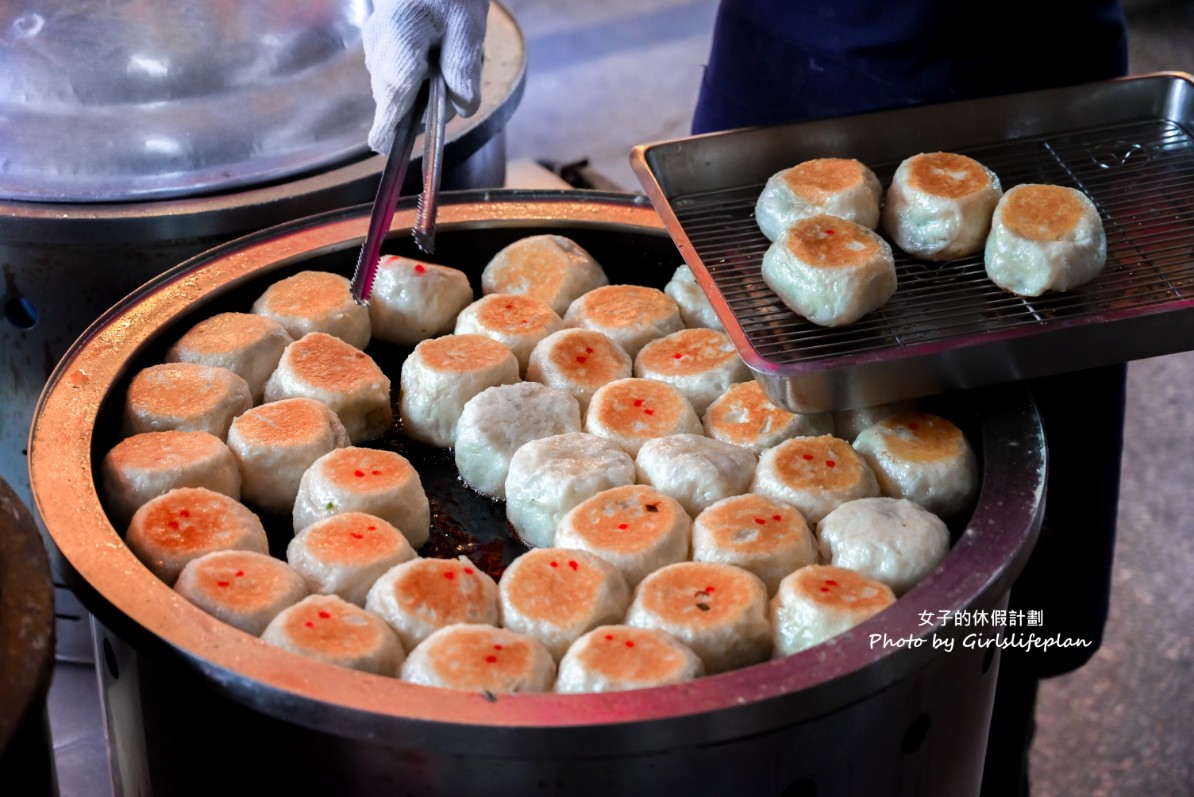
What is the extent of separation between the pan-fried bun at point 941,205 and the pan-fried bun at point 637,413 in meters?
0.44

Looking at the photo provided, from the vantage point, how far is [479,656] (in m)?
1.32

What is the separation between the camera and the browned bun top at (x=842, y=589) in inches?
55.0

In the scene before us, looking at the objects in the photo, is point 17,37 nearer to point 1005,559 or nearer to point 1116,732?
point 1005,559

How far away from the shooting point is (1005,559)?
1.40 metres

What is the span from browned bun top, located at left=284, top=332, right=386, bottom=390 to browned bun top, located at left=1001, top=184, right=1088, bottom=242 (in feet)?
3.15

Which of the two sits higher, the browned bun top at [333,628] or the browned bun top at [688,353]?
the browned bun top at [688,353]

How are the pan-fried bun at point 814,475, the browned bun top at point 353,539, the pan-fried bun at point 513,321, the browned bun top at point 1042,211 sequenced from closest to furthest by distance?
the browned bun top at point 353,539 < the pan-fried bun at point 814,475 < the browned bun top at point 1042,211 < the pan-fried bun at point 513,321

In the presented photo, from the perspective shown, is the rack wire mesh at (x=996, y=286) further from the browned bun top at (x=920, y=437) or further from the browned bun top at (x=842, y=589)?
the browned bun top at (x=842, y=589)

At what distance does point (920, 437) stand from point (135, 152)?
4.56ft

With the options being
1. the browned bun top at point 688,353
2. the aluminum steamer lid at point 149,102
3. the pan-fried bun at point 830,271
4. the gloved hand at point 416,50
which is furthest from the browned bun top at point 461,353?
the aluminum steamer lid at point 149,102

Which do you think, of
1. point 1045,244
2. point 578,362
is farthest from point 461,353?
point 1045,244

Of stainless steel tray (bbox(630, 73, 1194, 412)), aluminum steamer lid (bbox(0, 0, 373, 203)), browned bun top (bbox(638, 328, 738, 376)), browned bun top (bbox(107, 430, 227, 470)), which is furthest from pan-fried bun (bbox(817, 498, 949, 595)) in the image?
aluminum steamer lid (bbox(0, 0, 373, 203))

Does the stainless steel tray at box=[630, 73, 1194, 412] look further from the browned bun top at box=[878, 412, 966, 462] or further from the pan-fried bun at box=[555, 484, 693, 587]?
the pan-fried bun at box=[555, 484, 693, 587]

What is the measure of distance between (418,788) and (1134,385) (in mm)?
3575
